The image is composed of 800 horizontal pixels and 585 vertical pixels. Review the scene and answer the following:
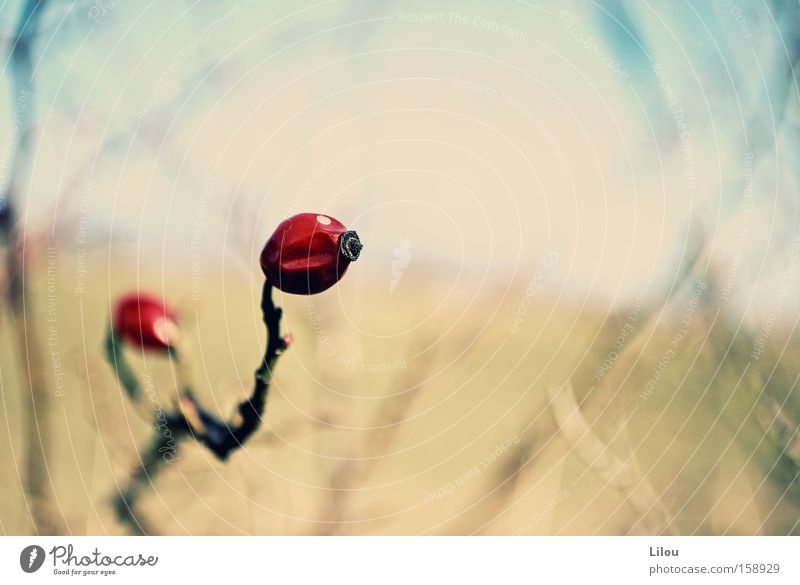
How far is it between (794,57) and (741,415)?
0.39 m

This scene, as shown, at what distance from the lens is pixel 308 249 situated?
0.58 metres

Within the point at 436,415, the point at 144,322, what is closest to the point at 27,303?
the point at 144,322

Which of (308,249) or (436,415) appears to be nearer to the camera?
(308,249)

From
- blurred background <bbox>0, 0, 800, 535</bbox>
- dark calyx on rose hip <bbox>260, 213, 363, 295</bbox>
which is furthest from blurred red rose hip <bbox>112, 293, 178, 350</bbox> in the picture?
dark calyx on rose hip <bbox>260, 213, 363, 295</bbox>

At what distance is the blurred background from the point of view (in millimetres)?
701

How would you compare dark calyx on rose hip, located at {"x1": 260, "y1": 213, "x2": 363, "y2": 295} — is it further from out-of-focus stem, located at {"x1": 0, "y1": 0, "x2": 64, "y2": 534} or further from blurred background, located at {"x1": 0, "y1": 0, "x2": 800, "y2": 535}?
out-of-focus stem, located at {"x1": 0, "y1": 0, "x2": 64, "y2": 534}

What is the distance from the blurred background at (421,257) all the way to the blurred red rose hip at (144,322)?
0.04 feet

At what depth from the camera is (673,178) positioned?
74cm

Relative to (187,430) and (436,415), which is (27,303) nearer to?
(187,430)

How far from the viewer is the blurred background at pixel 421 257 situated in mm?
701

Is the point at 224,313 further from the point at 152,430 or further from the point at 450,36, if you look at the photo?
the point at 450,36

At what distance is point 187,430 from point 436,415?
0.26 meters

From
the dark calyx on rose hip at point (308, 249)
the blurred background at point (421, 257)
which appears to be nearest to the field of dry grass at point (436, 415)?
the blurred background at point (421, 257)

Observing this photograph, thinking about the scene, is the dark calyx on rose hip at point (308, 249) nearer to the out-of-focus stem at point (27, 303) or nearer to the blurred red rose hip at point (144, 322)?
the blurred red rose hip at point (144, 322)
